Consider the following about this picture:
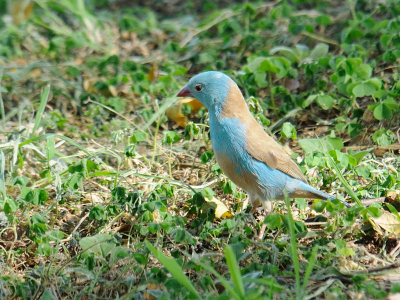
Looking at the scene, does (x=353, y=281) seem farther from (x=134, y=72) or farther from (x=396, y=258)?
(x=134, y=72)

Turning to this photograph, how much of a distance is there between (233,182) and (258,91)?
1774 millimetres

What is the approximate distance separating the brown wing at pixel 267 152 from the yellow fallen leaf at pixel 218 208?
39 centimetres

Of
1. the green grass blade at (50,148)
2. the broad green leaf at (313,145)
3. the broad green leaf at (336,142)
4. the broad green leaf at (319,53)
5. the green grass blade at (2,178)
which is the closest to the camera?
the green grass blade at (2,178)

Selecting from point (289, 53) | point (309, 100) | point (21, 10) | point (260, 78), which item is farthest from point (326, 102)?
point (21, 10)

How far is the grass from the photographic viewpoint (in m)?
3.03

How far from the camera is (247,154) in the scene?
3477 millimetres

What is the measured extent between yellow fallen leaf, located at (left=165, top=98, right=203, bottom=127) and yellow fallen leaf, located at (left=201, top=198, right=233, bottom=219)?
4.11ft

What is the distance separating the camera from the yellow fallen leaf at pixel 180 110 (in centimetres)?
484

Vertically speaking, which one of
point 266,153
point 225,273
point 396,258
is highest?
point 266,153

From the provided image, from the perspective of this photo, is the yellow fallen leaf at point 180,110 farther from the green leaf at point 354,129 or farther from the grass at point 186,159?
the green leaf at point 354,129

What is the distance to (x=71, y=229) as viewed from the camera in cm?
373

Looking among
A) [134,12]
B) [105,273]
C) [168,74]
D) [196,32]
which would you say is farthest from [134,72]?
[105,273]

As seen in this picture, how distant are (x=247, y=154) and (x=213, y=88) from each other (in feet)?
1.58

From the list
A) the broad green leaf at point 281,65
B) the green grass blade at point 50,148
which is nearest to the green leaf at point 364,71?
the broad green leaf at point 281,65
